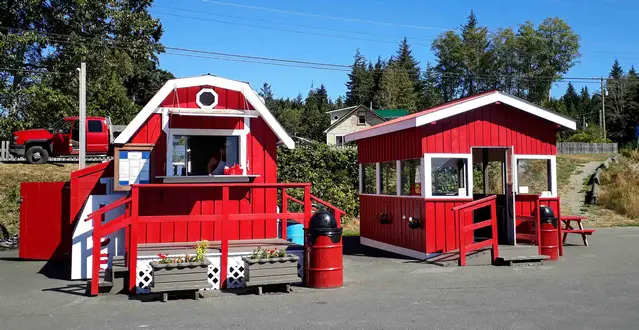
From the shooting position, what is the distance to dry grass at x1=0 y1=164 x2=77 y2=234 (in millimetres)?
18281

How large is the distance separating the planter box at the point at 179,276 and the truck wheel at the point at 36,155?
17.6 metres

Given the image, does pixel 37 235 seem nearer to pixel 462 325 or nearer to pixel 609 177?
pixel 462 325

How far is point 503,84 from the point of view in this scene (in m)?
64.1

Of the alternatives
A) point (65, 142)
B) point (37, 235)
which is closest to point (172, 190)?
point (37, 235)

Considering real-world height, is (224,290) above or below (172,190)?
below

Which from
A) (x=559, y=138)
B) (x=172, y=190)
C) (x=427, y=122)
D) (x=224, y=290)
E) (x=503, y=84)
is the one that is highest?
(x=503, y=84)

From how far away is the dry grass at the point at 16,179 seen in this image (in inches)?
720

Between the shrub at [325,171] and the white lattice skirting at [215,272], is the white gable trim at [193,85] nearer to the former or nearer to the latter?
the white lattice skirting at [215,272]

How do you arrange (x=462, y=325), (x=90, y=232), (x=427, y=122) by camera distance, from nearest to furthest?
(x=462, y=325), (x=90, y=232), (x=427, y=122)

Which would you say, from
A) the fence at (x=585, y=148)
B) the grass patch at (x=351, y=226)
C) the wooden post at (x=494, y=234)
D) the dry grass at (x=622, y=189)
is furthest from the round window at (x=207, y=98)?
the fence at (x=585, y=148)

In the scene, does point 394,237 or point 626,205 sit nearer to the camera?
point 394,237

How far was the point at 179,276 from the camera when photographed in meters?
8.62

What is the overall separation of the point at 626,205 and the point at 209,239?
1774 centimetres

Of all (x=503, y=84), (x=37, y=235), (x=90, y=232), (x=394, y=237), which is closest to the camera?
(x=90, y=232)
